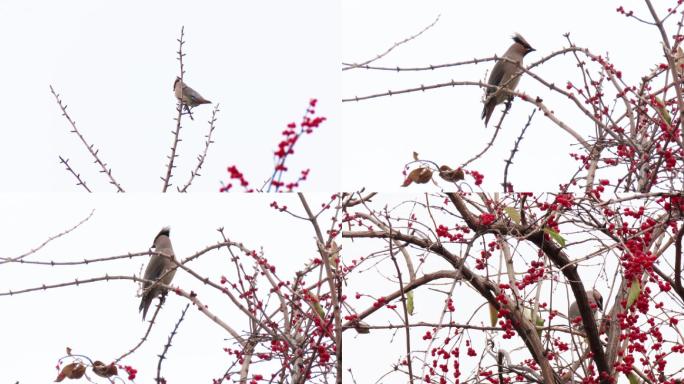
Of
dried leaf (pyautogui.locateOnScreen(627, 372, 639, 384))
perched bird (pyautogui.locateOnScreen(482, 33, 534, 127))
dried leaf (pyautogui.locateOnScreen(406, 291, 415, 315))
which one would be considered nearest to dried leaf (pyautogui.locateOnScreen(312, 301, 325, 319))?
dried leaf (pyautogui.locateOnScreen(406, 291, 415, 315))

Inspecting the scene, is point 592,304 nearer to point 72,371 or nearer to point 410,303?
point 410,303

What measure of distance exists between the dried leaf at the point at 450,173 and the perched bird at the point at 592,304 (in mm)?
456

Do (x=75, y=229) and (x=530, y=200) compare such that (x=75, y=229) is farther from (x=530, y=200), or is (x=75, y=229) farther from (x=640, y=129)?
(x=640, y=129)

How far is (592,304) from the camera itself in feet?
7.24

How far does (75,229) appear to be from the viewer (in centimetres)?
234

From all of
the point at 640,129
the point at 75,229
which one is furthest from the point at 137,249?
the point at 640,129

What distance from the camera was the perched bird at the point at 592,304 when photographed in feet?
7.14

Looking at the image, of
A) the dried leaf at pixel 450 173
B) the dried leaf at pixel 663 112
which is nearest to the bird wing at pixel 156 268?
the dried leaf at pixel 450 173

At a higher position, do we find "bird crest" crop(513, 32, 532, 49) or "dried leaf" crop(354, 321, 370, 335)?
"bird crest" crop(513, 32, 532, 49)

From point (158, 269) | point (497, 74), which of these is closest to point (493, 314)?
point (158, 269)

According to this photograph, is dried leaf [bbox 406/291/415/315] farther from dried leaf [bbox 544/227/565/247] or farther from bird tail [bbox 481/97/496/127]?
bird tail [bbox 481/97/496/127]

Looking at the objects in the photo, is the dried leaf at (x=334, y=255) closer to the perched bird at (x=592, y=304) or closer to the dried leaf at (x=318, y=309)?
the dried leaf at (x=318, y=309)

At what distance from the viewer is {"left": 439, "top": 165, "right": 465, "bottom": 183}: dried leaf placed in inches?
83.3

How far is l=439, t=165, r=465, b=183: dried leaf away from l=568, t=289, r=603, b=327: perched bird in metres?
0.46
